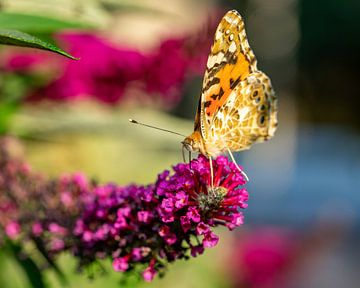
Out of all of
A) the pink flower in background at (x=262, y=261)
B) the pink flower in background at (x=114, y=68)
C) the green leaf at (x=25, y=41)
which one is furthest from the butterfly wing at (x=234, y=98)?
the pink flower in background at (x=262, y=261)

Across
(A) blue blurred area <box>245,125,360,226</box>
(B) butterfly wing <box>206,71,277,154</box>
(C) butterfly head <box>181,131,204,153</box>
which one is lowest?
(A) blue blurred area <box>245,125,360,226</box>

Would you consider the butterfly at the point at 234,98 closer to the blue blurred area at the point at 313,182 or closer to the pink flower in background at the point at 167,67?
the pink flower in background at the point at 167,67

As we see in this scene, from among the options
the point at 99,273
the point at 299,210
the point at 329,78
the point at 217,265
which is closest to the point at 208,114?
the point at 99,273

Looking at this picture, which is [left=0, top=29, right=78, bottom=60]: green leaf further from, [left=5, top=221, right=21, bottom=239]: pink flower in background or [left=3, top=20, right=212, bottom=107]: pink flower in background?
[left=3, top=20, right=212, bottom=107]: pink flower in background

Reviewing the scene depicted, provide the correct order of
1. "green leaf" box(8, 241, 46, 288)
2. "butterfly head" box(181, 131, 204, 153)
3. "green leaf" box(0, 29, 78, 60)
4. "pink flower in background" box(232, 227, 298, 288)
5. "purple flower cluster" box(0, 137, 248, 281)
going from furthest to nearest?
"pink flower in background" box(232, 227, 298, 288)
"green leaf" box(8, 241, 46, 288)
"butterfly head" box(181, 131, 204, 153)
"purple flower cluster" box(0, 137, 248, 281)
"green leaf" box(0, 29, 78, 60)

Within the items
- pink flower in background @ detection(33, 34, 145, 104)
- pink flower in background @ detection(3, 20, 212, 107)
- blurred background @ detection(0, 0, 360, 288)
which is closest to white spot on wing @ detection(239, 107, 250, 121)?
blurred background @ detection(0, 0, 360, 288)

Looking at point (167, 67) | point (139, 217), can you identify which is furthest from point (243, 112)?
point (167, 67)

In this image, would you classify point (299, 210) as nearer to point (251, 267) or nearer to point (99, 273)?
point (251, 267)

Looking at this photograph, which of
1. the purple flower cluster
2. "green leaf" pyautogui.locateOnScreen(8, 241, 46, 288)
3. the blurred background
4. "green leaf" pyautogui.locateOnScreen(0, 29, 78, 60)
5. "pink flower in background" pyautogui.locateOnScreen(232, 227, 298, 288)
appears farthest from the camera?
"pink flower in background" pyautogui.locateOnScreen(232, 227, 298, 288)
